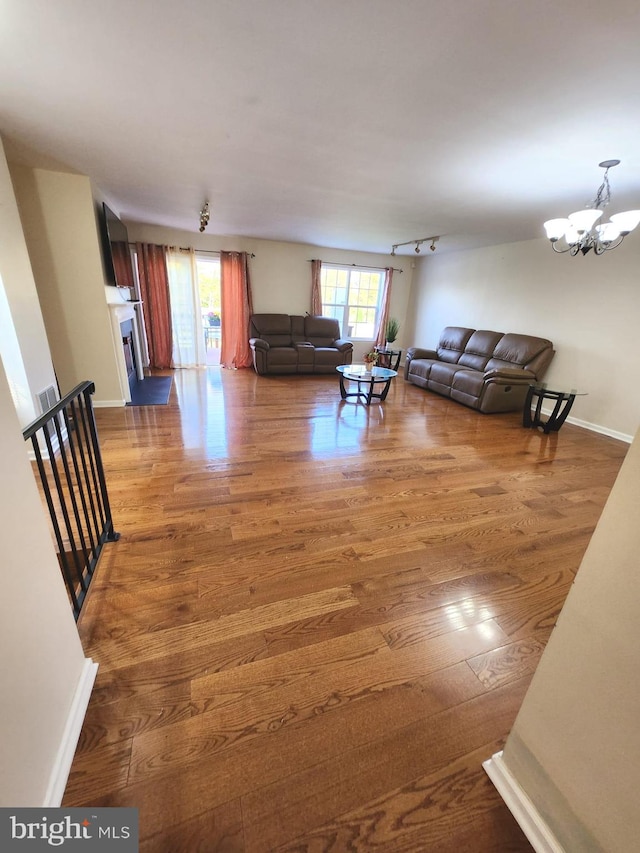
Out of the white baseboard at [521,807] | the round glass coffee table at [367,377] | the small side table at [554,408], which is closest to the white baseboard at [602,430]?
the small side table at [554,408]

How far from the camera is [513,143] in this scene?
6.94 feet

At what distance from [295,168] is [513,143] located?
1.61 meters

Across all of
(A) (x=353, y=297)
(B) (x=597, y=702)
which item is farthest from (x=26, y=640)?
(A) (x=353, y=297)

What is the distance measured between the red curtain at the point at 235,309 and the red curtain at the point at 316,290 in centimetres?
128

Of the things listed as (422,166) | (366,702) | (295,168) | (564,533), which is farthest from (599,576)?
(295,168)

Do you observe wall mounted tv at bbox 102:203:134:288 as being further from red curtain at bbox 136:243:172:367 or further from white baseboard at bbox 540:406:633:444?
white baseboard at bbox 540:406:633:444

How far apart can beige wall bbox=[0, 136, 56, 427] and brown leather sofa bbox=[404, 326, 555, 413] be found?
4.79 m

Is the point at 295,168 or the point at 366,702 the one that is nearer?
the point at 366,702

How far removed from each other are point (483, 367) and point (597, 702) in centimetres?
496

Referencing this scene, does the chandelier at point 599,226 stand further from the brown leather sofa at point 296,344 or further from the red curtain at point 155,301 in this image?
the red curtain at point 155,301

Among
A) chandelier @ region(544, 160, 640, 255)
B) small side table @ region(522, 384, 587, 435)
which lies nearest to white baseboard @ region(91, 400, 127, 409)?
chandelier @ region(544, 160, 640, 255)

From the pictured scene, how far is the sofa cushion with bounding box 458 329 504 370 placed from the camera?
16.6ft

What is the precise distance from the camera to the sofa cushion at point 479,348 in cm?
507

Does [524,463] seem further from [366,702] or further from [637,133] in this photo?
[366,702]
